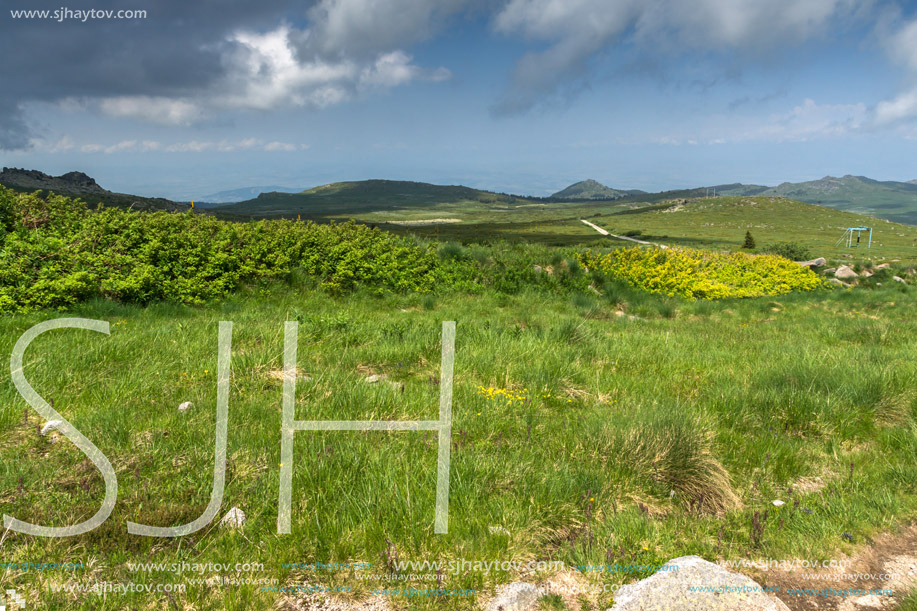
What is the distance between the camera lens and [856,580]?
2564 mm

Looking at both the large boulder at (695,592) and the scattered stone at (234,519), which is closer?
the large boulder at (695,592)

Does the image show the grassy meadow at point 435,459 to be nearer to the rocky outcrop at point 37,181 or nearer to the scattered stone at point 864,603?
the scattered stone at point 864,603

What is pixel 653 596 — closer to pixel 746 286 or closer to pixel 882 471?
pixel 882 471

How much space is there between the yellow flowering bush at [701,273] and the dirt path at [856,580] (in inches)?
543

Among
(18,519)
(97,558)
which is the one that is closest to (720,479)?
(97,558)

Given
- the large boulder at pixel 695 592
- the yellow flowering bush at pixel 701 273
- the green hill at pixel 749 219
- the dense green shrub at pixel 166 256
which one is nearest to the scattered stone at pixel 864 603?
the large boulder at pixel 695 592

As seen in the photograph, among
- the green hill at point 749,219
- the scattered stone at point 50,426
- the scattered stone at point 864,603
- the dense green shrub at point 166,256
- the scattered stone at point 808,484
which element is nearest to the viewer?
the scattered stone at point 864,603

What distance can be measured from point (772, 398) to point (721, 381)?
949mm

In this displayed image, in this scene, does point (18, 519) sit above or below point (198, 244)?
below

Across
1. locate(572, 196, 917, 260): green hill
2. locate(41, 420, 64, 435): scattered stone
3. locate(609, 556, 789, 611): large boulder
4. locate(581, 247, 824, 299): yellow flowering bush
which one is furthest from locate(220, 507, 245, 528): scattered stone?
locate(572, 196, 917, 260): green hill

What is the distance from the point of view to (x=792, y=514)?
3.10 metres

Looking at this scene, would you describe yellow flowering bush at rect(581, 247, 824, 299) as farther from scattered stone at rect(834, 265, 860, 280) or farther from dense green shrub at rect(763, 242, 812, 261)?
dense green shrub at rect(763, 242, 812, 261)

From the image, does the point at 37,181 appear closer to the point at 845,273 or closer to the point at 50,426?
the point at 50,426

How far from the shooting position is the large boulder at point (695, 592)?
87.0 inches
